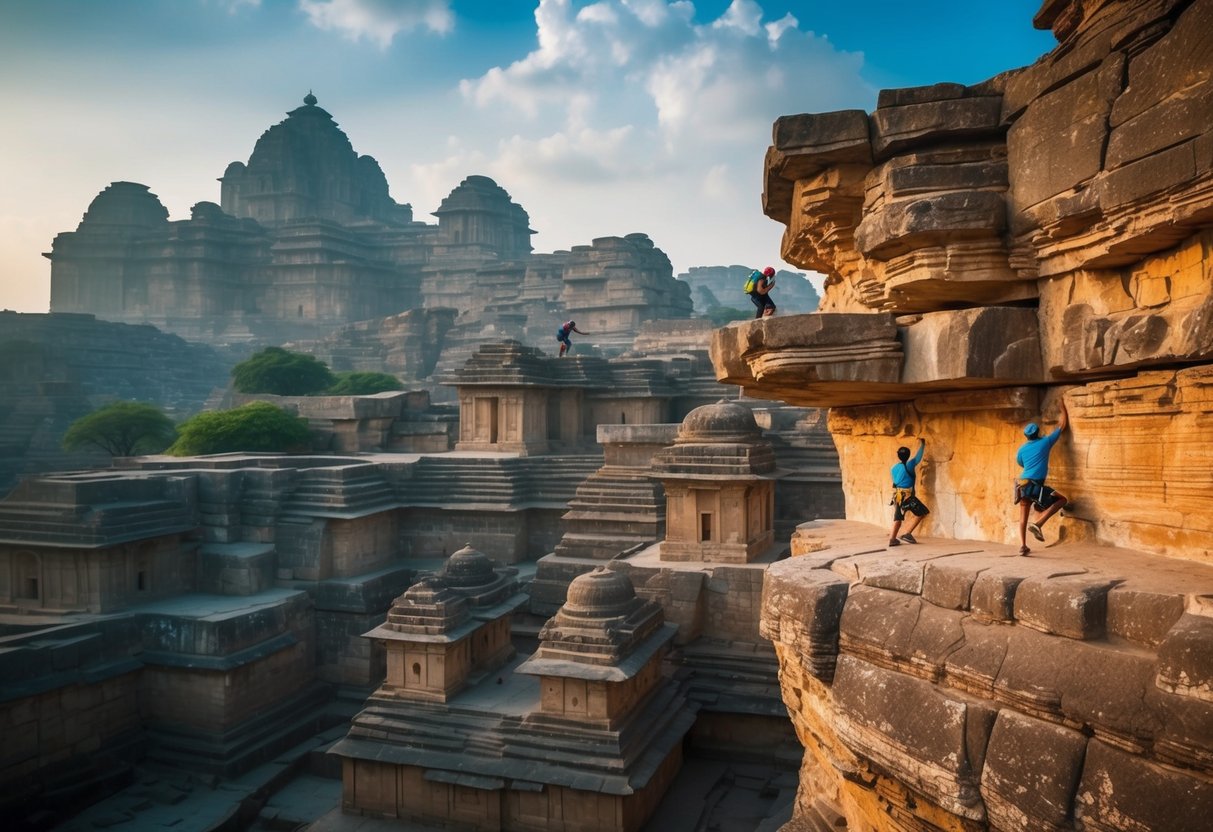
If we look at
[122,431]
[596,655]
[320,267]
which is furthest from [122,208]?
[596,655]

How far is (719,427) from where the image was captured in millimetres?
16422

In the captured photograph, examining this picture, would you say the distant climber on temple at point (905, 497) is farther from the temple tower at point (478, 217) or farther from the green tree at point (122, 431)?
the temple tower at point (478, 217)

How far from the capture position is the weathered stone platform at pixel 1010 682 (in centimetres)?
332

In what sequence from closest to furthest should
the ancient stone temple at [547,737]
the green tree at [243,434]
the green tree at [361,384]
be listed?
the ancient stone temple at [547,737] < the green tree at [243,434] < the green tree at [361,384]

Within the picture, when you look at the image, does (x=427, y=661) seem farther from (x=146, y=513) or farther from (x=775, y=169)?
(x=775, y=169)

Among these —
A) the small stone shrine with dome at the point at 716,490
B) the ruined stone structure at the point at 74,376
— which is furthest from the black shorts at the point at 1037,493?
the ruined stone structure at the point at 74,376

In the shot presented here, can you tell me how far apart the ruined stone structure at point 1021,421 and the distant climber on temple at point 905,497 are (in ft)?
0.54

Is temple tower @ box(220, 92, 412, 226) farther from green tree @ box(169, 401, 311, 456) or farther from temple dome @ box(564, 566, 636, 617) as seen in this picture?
temple dome @ box(564, 566, 636, 617)

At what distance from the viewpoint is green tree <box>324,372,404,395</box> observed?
1522 inches

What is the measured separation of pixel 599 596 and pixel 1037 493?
825 cm

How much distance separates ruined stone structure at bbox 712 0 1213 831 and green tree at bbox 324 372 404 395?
114ft

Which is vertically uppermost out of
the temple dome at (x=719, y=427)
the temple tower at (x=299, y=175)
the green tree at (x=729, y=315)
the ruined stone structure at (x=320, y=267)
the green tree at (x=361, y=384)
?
the temple tower at (x=299, y=175)

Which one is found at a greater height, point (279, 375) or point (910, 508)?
point (279, 375)

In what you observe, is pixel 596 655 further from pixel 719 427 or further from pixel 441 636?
pixel 719 427
